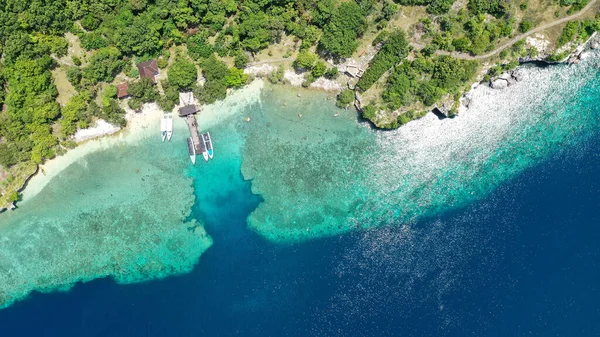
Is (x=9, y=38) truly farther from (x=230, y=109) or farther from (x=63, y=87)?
(x=230, y=109)

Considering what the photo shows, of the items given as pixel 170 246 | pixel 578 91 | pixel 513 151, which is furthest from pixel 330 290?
pixel 578 91

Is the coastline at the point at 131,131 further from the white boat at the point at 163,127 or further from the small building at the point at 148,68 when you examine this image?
the small building at the point at 148,68

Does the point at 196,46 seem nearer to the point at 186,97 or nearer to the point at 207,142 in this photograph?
the point at 186,97

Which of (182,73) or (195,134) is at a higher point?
(182,73)

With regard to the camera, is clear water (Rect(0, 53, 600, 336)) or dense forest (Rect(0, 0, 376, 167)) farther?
clear water (Rect(0, 53, 600, 336))

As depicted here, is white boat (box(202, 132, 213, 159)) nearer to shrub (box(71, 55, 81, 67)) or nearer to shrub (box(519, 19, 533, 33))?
shrub (box(71, 55, 81, 67))

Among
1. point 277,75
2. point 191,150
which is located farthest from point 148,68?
point 277,75

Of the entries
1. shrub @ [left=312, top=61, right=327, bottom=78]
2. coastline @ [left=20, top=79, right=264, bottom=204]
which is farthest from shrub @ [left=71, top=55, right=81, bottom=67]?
shrub @ [left=312, top=61, right=327, bottom=78]
